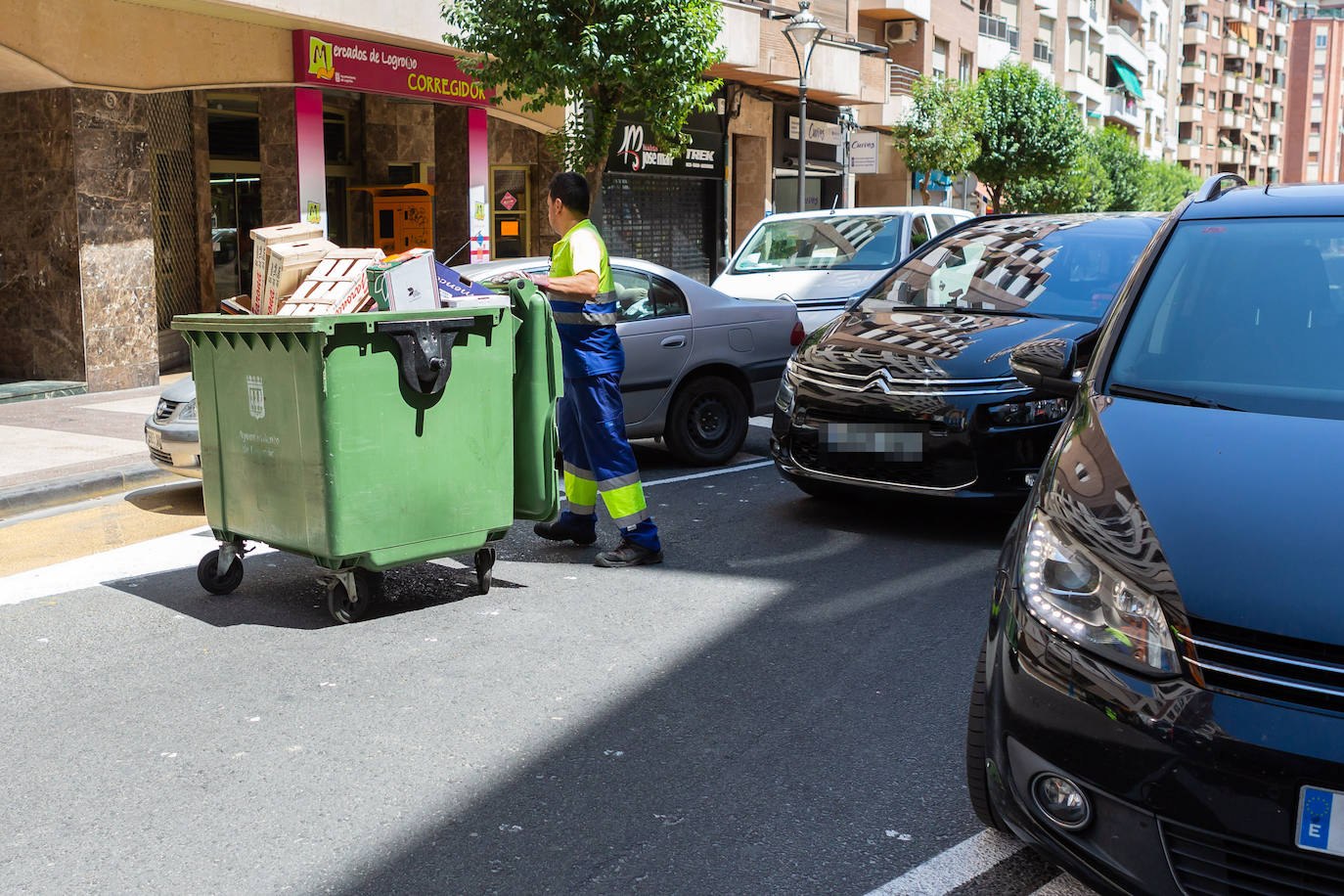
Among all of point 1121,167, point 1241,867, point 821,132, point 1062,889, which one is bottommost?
point 1062,889

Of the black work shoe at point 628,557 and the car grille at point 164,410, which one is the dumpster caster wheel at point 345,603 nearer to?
the black work shoe at point 628,557

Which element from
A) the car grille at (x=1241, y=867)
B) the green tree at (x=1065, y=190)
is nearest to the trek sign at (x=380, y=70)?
the car grille at (x=1241, y=867)

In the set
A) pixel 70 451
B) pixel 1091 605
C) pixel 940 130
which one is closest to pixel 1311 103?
pixel 940 130

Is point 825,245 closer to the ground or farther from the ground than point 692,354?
farther from the ground

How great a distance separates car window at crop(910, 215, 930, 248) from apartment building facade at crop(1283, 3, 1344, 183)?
377ft

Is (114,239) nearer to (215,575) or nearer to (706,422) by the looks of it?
(706,422)

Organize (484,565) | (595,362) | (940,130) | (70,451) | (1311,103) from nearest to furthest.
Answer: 1. (484,565)
2. (595,362)
3. (70,451)
4. (940,130)
5. (1311,103)

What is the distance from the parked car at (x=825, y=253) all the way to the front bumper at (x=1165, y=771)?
27.7 feet

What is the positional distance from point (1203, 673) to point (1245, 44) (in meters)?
104

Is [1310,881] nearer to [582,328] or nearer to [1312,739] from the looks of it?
[1312,739]

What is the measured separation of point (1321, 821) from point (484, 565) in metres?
3.95

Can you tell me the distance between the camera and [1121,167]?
50375 millimetres

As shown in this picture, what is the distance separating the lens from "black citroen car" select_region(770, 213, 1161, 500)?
20.7ft

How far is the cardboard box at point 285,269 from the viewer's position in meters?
5.57
